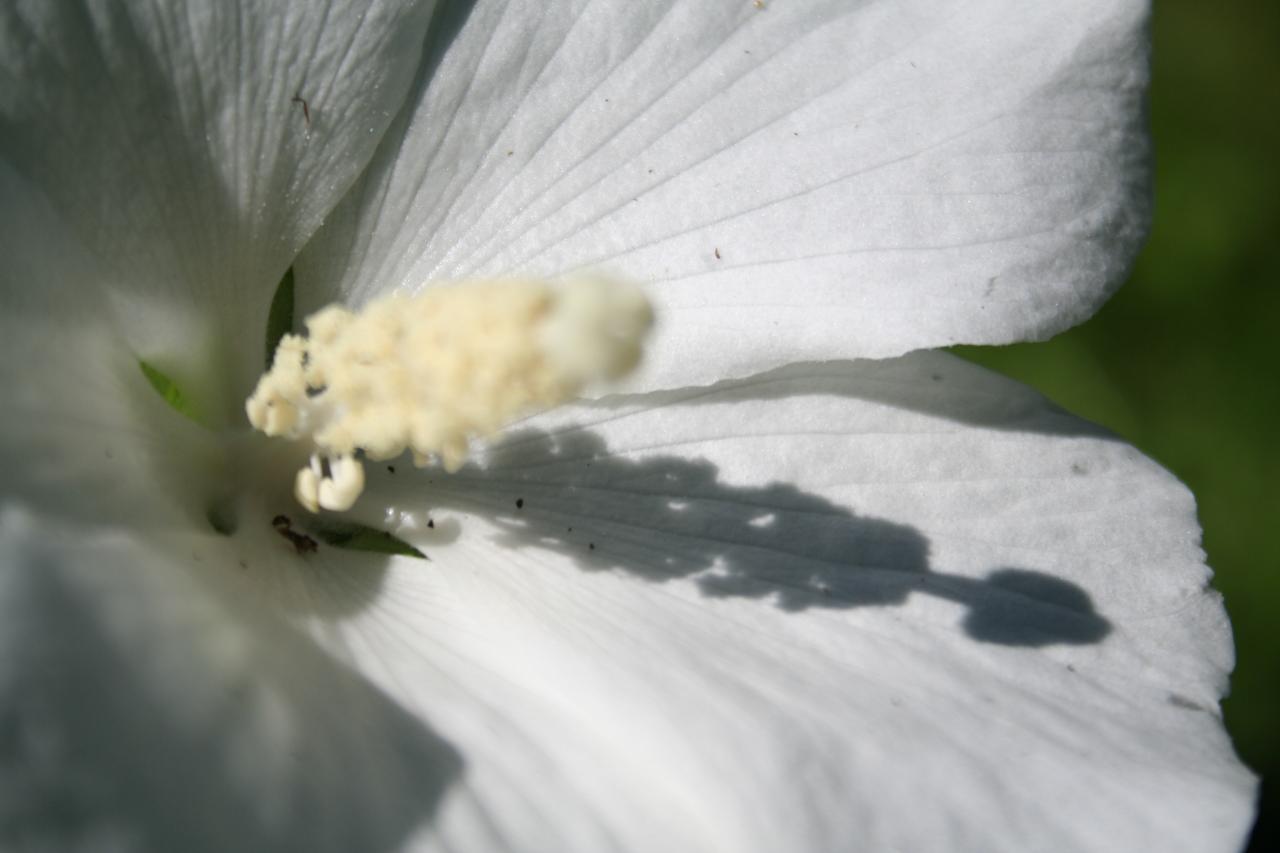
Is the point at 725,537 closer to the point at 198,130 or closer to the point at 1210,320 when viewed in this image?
the point at 198,130

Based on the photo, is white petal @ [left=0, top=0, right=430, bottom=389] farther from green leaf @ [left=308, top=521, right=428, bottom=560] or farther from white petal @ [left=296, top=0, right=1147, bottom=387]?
green leaf @ [left=308, top=521, right=428, bottom=560]

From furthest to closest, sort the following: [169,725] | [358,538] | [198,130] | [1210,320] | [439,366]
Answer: [1210,320], [358,538], [198,130], [439,366], [169,725]

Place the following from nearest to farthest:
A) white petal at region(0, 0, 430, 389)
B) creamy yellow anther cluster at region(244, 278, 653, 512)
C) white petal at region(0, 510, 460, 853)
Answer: white petal at region(0, 510, 460, 853) → creamy yellow anther cluster at region(244, 278, 653, 512) → white petal at region(0, 0, 430, 389)

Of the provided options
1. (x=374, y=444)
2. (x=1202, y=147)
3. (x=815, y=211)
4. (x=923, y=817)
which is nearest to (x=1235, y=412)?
(x=1202, y=147)

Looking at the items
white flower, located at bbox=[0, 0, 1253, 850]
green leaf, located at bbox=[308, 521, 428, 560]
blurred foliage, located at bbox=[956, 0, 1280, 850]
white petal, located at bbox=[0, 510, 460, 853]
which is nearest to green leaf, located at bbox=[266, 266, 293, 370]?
white flower, located at bbox=[0, 0, 1253, 850]

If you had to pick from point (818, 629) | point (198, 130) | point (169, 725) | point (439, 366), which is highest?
point (198, 130)

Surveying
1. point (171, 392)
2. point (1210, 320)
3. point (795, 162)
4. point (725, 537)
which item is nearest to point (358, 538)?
point (171, 392)

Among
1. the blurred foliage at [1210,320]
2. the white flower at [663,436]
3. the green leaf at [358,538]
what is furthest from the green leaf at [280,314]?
the blurred foliage at [1210,320]
